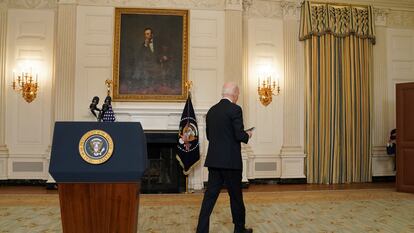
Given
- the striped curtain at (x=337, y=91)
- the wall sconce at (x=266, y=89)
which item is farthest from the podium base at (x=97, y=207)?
the striped curtain at (x=337, y=91)


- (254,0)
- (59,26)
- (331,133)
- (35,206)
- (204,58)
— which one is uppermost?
(254,0)

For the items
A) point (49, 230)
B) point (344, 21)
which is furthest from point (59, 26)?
point (344, 21)

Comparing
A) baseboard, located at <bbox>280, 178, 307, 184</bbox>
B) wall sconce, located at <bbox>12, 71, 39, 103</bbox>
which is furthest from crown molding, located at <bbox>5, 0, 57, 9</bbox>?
baseboard, located at <bbox>280, 178, 307, 184</bbox>

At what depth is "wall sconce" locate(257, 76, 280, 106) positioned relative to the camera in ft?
26.3

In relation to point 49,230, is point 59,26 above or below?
above

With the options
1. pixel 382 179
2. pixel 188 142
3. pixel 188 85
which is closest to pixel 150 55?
pixel 188 85

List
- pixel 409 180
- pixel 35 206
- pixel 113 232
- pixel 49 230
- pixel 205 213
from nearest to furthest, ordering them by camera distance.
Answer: pixel 113 232
pixel 205 213
pixel 49 230
pixel 35 206
pixel 409 180

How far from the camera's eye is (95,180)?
8.57 ft

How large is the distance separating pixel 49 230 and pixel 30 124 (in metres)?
4.22

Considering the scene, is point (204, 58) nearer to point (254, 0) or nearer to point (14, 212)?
point (254, 0)

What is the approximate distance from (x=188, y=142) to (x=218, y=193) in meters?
3.49

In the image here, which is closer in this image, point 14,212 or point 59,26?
point 14,212

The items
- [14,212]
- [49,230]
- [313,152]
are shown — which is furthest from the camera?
[313,152]

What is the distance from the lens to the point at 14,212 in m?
4.93
